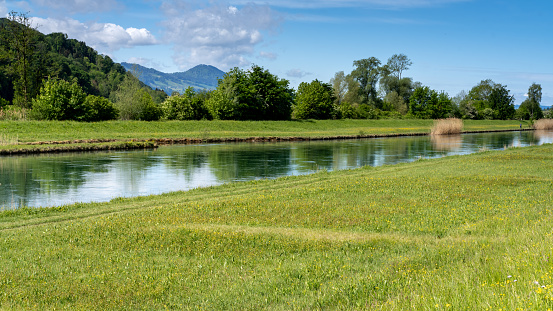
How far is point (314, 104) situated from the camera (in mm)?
97062

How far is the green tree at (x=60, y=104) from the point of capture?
59.8 metres

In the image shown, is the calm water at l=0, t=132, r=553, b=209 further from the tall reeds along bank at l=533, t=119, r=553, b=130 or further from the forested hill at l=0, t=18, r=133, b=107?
the tall reeds along bank at l=533, t=119, r=553, b=130

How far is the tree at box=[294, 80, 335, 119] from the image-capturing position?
96.6 meters

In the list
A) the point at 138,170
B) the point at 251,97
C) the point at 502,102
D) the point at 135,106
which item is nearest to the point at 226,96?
the point at 251,97

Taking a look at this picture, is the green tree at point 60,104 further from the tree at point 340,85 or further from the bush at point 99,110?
the tree at point 340,85

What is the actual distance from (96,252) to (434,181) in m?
14.6

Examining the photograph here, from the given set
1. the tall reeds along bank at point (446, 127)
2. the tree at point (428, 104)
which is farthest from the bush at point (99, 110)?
the tree at point (428, 104)

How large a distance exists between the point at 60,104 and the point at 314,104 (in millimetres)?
51669

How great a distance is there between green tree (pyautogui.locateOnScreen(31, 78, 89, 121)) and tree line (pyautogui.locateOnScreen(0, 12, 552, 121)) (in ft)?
0.38

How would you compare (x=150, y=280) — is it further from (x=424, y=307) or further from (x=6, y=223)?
(x=6, y=223)

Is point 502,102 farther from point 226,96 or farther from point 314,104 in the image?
point 226,96

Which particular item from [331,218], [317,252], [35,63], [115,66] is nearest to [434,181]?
[331,218]

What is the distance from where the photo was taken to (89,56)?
19162cm

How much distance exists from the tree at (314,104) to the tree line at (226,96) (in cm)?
21
